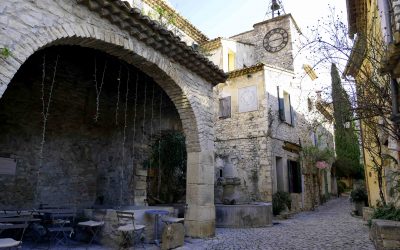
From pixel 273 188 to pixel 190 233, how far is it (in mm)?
5761

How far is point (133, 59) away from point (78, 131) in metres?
4.30

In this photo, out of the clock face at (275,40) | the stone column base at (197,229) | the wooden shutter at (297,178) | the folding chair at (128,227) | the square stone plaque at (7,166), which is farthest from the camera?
the clock face at (275,40)

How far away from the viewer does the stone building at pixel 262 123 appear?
37.8ft

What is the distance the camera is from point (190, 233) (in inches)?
Result: 248

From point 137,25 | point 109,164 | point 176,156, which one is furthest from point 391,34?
point 109,164

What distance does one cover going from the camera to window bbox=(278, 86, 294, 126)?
493 inches

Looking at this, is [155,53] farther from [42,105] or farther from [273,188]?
[273,188]

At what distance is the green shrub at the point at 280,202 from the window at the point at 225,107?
12.5 feet

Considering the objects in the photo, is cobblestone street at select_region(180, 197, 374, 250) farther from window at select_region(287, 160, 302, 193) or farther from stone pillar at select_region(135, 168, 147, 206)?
window at select_region(287, 160, 302, 193)

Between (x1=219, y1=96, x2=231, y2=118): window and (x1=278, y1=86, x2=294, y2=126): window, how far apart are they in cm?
213

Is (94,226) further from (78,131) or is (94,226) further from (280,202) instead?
(280,202)

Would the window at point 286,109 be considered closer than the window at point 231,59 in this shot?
Yes

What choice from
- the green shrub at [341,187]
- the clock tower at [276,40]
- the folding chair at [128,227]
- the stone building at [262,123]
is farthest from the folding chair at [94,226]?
the green shrub at [341,187]

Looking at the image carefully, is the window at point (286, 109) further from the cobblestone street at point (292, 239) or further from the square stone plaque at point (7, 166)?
the square stone plaque at point (7, 166)
